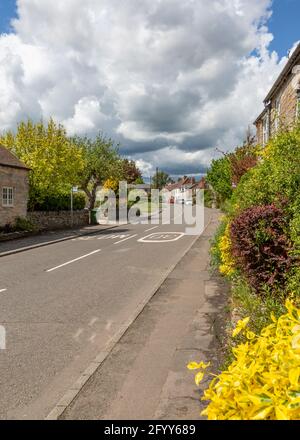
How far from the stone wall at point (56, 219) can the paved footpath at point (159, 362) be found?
20.5 m

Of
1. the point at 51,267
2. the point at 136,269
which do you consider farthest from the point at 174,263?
the point at 51,267

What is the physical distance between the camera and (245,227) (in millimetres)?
7082

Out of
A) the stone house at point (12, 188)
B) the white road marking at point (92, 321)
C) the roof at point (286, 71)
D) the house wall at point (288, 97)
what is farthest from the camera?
the stone house at point (12, 188)

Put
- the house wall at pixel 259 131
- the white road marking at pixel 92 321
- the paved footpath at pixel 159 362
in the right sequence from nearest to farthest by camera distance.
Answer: the paved footpath at pixel 159 362
the white road marking at pixel 92 321
the house wall at pixel 259 131

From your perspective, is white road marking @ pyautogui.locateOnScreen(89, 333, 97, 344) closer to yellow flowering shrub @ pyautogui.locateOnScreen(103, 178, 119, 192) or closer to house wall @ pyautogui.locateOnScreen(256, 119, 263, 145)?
house wall @ pyautogui.locateOnScreen(256, 119, 263, 145)

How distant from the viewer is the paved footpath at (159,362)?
4.06 metres

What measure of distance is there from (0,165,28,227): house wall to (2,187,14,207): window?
0.26 meters

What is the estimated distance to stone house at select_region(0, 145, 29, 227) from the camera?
23.5 metres

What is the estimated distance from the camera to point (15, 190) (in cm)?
2469

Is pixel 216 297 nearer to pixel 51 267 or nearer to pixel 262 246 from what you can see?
pixel 262 246

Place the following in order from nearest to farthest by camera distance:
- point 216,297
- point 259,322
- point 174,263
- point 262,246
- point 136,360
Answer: point 259,322, point 136,360, point 262,246, point 216,297, point 174,263

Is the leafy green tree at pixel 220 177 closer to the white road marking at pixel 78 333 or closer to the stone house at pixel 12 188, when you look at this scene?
the stone house at pixel 12 188

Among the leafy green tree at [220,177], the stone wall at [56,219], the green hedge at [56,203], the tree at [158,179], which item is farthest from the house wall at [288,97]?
the tree at [158,179]
